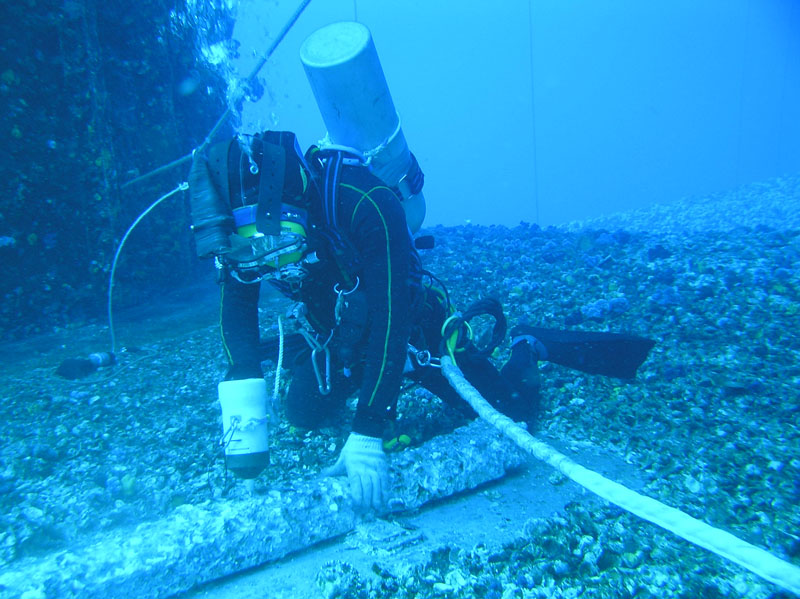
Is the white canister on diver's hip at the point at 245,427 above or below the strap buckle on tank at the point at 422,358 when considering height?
below

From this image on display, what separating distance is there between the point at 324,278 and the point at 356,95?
5.03 feet

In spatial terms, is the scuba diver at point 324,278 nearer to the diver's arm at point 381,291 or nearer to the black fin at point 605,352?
the diver's arm at point 381,291

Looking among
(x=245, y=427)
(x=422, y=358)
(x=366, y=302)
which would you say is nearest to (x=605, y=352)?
(x=422, y=358)

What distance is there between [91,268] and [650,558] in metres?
6.68

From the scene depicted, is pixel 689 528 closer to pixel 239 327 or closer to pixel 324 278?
pixel 324 278

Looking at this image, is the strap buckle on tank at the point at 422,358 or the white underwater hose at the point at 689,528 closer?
the white underwater hose at the point at 689,528

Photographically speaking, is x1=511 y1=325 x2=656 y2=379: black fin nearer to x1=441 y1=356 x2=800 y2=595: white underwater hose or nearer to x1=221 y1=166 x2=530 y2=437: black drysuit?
x1=221 y1=166 x2=530 y2=437: black drysuit

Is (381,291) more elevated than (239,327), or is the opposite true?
(381,291)

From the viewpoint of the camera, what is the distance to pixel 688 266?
560cm

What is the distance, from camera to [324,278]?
271 cm

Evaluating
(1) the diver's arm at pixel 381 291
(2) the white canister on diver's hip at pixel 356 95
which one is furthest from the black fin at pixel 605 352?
(1) the diver's arm at pixel 381 291

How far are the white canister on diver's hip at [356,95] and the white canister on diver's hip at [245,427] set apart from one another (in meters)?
1.89

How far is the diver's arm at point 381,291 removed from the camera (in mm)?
2316

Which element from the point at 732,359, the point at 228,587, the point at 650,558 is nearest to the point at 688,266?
the point at 732,359
